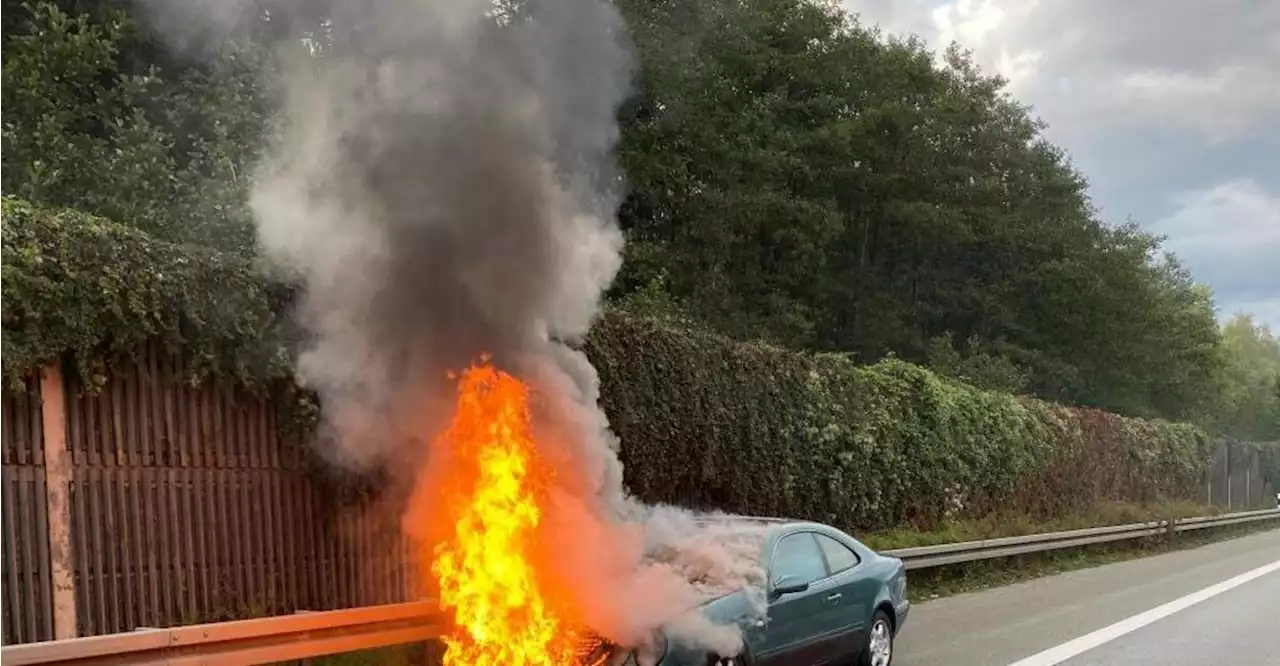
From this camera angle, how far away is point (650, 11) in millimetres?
13070

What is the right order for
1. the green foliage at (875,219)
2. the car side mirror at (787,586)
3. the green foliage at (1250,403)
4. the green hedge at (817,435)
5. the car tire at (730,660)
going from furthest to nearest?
the green foliage at (1250,403)
the green foliage at (875,219)
the green hedge at (817,435)
the car side mirror at (787,586)
the car tire at (730,660)

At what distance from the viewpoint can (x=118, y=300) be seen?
26.3 feet

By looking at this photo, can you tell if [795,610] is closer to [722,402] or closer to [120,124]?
[722,402]

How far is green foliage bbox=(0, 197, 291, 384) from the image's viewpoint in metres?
7.45

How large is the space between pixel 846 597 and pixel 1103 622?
509 cm

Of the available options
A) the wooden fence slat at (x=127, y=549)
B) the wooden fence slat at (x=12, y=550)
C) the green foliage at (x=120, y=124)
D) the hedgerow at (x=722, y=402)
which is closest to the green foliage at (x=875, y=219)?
the hedgerow at (x=722, y=402)

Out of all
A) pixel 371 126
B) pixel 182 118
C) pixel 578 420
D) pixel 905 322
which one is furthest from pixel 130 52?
pixel 905 322

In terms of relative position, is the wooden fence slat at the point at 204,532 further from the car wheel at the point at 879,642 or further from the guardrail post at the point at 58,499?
the car wheel at the point at 879,642

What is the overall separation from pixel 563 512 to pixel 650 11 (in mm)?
7657

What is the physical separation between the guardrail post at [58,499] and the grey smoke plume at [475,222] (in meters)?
1.95

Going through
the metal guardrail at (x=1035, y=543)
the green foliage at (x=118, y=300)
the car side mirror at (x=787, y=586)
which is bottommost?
the metal guardrail at (x=1035, y=543)

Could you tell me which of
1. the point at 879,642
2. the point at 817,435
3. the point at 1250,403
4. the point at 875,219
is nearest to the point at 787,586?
the point at 879,642

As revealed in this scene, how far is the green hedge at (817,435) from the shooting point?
1362 cm

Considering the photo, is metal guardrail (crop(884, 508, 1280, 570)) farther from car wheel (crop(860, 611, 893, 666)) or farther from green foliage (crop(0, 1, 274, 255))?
green foliage (crop(0, 1, 274, 255))
